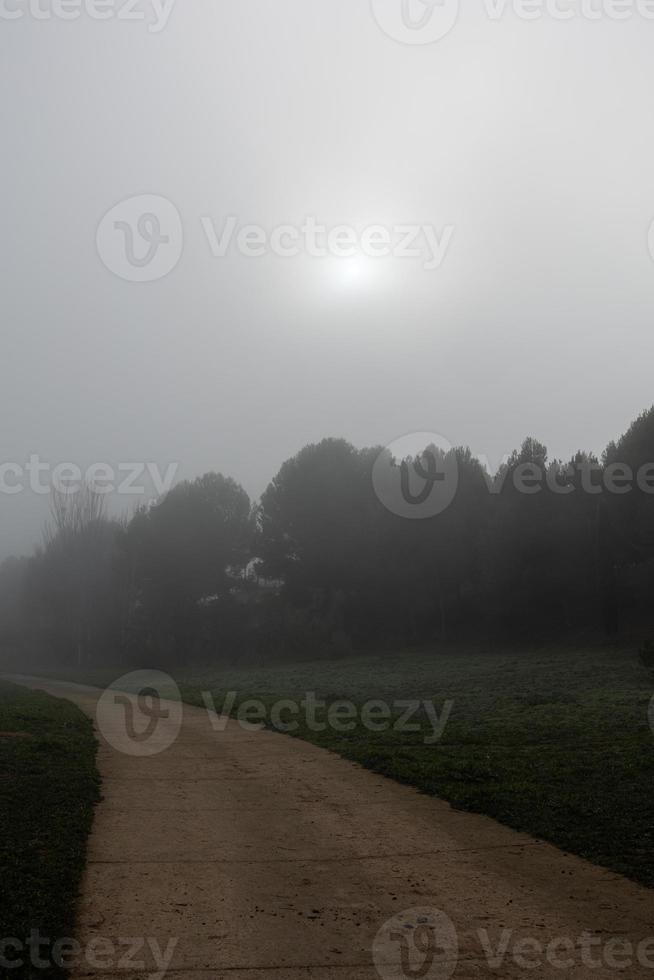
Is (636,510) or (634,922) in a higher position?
(636,510)

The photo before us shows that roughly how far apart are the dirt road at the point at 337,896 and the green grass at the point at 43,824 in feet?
0.86

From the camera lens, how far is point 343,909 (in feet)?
22.3

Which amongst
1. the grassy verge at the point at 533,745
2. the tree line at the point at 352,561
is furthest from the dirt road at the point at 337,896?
the tree line at the point at 352,561

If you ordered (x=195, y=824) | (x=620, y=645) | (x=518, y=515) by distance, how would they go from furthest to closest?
Answer: (x=518, y=515), (x=620, y=645), (x=195, y=824)

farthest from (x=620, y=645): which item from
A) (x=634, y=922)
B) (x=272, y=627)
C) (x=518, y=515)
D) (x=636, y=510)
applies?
(x=634, y=922)

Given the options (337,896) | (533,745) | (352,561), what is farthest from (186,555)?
(337,896)

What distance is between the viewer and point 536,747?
48.0ft

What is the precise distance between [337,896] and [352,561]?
52.0 m

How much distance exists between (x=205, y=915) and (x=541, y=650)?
132 feet

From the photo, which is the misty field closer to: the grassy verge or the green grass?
the grassy verge

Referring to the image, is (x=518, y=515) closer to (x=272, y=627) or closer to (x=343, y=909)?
(x=272, y=627)

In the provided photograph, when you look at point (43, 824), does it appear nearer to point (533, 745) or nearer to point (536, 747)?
point (536, 747)

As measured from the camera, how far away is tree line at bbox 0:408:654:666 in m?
48.3

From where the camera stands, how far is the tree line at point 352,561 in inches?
1902
